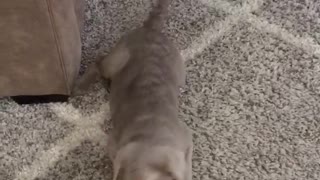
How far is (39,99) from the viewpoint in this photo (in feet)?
4.42

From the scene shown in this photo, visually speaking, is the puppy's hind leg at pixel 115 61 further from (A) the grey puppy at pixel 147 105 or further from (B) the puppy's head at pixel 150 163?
(B) the puppy's head at pixel 150 163

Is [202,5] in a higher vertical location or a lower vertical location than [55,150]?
higher

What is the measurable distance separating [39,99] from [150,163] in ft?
1.36

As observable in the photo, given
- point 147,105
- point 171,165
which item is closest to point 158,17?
point 147,105

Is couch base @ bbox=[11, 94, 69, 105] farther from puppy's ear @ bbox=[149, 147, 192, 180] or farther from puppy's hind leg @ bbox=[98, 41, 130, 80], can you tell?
puppy's ear @ bbox=[149, 147, 192, 180]

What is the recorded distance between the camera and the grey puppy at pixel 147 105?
3.46 feet

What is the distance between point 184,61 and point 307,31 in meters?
0.32

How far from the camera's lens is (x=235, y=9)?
155cm

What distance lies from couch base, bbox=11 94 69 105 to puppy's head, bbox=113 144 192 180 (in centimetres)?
29

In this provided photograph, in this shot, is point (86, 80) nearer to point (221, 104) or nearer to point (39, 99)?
point (39, 99)

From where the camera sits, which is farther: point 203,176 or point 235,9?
point 235,9

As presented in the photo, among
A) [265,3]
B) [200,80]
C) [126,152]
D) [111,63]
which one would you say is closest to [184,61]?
[200,80]

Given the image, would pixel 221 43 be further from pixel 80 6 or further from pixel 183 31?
pixel 80 6

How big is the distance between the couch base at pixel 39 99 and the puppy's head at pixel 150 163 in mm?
291
